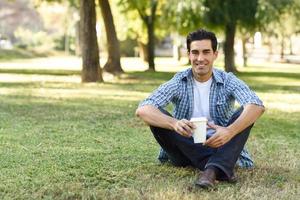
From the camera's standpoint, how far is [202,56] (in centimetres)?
530

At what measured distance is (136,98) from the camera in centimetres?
1445

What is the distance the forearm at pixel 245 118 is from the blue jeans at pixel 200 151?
0.07 metres

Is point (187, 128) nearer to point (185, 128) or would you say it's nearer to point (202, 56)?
point (185, 128)

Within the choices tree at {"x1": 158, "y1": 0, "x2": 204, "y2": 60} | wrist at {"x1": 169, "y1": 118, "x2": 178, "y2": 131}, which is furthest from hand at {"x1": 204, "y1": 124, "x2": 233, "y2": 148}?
tree at {"x1": 158, "y1": 0, "x2": 204, "y2": 60}

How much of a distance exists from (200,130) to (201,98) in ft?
2.34

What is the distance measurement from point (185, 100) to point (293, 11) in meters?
22.6

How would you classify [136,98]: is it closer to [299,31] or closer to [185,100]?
[185,100]

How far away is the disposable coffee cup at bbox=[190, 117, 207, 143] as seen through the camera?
486 cm

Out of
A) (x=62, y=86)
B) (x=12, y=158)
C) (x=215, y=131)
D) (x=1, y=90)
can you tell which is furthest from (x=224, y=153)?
(x=62, y=86)

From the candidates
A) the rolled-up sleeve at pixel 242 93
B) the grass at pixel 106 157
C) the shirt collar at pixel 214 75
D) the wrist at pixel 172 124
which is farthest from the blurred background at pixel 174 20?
the wrist at pixel 172 124

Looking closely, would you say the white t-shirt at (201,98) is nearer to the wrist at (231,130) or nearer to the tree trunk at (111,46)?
the wrist at (231,130)

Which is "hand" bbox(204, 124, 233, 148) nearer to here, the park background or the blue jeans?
the blue jeans

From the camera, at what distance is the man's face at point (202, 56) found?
5289 millimetres

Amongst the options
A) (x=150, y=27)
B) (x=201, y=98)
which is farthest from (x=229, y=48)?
(x=201, y=98)
